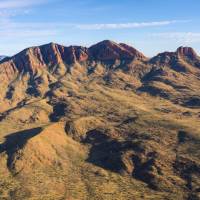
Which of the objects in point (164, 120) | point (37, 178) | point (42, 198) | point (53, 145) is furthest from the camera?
point (164, 120)

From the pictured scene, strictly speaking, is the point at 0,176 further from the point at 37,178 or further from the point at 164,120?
the point at 164,120

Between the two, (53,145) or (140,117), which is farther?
(140,117)

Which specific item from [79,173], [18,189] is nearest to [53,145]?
[79,173]

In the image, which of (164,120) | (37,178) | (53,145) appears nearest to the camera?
(37,178)

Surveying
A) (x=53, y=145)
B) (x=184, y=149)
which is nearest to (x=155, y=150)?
(x=184, y=149)

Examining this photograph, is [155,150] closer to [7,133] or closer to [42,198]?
[42,198]

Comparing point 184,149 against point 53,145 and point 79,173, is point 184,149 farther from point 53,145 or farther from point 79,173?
point 53,145

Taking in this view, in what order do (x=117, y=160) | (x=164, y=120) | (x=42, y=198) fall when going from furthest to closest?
(x=164, y=120)
(x=117, y=160)
(x=42, y=198)

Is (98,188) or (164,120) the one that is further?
(164,120)

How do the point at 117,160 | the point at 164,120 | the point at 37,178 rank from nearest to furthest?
1. the point at 37,178
2. the point at 117,160
3. the point at 164,120
